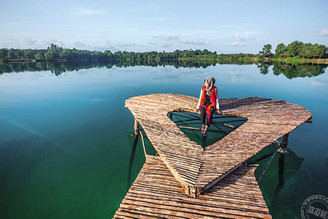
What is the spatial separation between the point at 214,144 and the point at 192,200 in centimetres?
311

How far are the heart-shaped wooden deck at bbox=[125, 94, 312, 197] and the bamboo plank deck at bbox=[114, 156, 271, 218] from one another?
0.23m

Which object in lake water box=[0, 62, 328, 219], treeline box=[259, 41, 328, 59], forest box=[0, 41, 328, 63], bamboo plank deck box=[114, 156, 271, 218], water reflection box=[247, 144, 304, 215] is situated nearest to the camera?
bamboo plank deck box=[114, 156, 271, 218]

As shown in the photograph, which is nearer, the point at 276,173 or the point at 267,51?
the point at 276,173

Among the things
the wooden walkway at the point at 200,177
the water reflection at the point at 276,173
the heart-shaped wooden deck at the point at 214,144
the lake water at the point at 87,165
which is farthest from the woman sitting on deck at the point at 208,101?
the lake water at the point at 87,165

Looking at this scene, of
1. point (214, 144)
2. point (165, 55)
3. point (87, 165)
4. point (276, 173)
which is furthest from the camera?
point (165, 55)

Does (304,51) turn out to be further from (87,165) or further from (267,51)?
(87,165)

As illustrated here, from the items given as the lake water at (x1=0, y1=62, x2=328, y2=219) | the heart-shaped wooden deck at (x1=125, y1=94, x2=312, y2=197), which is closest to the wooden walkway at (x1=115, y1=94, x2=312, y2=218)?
the heart-shaped wooden deck at (x1=125, y1=94, x2=312, y2=197)

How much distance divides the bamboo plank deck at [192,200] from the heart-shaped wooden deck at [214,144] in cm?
23

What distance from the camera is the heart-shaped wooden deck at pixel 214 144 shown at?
480 centimetres

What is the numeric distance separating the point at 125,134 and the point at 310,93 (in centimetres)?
3049

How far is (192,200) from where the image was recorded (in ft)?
13.3

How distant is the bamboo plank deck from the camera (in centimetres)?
371

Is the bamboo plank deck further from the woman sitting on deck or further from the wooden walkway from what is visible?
the woman sitting on deck

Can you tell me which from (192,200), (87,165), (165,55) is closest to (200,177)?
(192,200)
